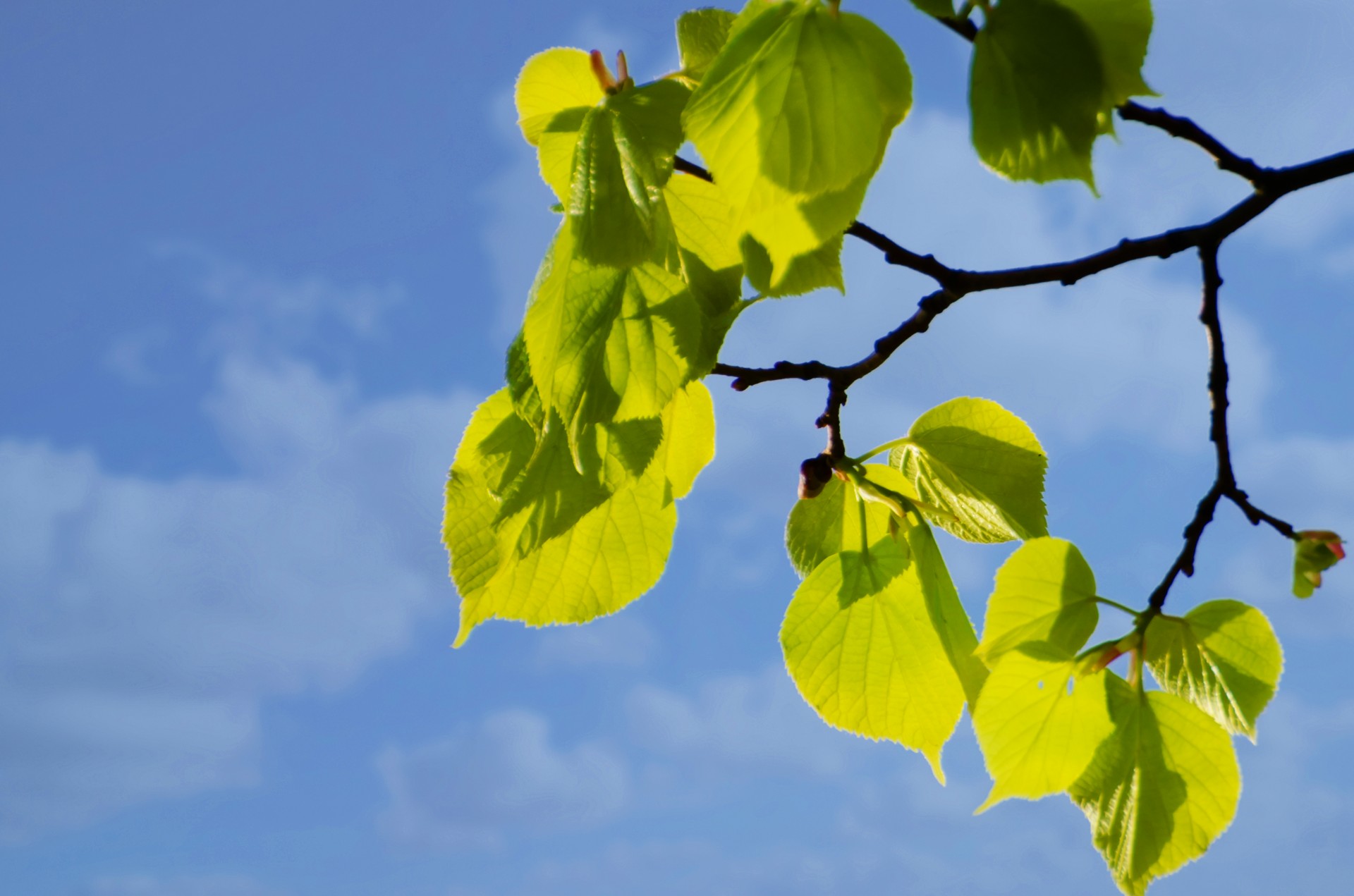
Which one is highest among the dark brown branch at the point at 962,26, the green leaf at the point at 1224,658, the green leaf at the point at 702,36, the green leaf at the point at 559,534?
the green leaf at the point at 702,36

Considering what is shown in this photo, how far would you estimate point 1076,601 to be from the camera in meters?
0.59

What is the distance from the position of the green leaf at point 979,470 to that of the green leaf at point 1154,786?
0.10 metres

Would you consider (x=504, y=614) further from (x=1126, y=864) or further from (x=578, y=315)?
(x=1126, y=864)

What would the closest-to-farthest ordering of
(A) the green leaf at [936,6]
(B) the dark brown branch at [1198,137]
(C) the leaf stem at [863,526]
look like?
(A) the green leaf at [936,6] → (B) the dark brown branch at [1198,137] → (C) the leaf stem at [863,526]

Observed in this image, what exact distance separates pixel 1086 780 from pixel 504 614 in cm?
32

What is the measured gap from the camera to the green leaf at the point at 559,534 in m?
0.56

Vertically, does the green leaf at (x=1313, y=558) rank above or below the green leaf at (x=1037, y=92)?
below

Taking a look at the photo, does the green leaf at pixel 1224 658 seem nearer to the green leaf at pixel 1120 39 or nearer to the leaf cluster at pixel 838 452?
the leaf cluster at pixel 838 452

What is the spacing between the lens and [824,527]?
67 centimetres

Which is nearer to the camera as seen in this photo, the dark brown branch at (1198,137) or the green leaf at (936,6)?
the green leaf at (936,6)

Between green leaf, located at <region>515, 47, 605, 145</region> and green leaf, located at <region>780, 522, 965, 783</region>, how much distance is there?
0.28 meters

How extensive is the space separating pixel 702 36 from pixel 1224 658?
1.38ft

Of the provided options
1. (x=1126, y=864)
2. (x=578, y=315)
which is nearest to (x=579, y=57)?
(x=578, y=315)

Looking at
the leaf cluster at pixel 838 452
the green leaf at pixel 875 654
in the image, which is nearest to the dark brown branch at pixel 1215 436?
the leaf cluster at pixel 838 452
